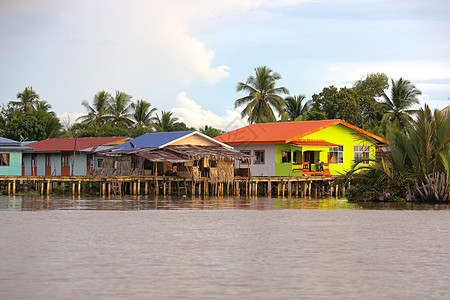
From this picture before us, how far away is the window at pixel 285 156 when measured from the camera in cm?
3750

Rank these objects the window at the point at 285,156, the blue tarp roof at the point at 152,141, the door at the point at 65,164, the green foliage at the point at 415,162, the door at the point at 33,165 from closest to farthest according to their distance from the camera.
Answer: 1. the green foliage at the point at 415,162
2. the blue tarp roof at the point at 152,141
3. the window at the point at 285,156
4. the door at the point at 65,164
5. the door at the point at 33,165

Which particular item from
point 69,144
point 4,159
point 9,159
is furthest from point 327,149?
point 4,159

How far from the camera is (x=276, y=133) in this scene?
1524 inches

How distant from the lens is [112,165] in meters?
37.4

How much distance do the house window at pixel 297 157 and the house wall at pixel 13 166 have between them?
55.1 feet

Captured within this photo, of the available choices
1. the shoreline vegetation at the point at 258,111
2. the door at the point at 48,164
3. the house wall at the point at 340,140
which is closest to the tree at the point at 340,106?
the shoreline vegetation at the point at 258,111

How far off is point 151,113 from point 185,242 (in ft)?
139

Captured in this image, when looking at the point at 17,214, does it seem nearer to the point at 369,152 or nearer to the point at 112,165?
the point at 112,165

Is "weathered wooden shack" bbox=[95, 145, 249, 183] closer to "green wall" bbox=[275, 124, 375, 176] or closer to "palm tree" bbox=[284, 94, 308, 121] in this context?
"green wall" bbox=[275, 124, 375, 176]

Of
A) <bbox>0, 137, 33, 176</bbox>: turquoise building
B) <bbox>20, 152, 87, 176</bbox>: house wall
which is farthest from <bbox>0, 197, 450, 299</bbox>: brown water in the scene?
<bbox>20, 152, 87, 176</bbox>: house wall

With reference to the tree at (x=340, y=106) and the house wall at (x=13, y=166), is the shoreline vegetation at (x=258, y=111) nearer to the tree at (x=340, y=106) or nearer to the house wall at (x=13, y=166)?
the tree at (x=340, y=106)

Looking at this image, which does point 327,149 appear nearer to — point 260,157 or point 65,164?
point 260,157

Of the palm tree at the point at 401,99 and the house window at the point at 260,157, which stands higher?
the palm tree at the point at 401,99

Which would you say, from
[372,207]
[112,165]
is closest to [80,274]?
[372,207]
